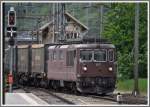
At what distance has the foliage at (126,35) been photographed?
31.4 m

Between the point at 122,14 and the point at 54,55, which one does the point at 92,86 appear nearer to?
the point at 54,55

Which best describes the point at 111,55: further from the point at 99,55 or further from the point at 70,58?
the point at 70,58

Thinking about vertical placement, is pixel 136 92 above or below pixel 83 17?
below

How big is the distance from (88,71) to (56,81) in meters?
4.13

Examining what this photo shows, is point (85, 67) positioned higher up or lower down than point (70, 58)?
lower down

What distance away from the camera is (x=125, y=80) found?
31.9 m

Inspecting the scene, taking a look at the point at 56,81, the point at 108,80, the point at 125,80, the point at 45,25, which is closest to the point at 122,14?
the point at 125,80

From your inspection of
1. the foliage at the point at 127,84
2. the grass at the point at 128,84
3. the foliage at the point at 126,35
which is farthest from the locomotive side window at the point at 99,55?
the foliage at the point at 126,35

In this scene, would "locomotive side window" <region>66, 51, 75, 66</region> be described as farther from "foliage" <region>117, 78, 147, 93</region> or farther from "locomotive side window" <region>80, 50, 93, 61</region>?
"foliage" <region>117, 78, 147, 93</region>

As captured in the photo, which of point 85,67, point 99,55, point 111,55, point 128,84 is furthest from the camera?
point 128,84

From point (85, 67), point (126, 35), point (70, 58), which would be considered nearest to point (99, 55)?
point (85, 67)

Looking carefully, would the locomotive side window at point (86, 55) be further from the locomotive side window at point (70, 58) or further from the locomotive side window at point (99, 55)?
the locomotive side window at point (70, 58)

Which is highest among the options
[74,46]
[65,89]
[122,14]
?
[122,14]

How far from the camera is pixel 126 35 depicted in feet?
103
